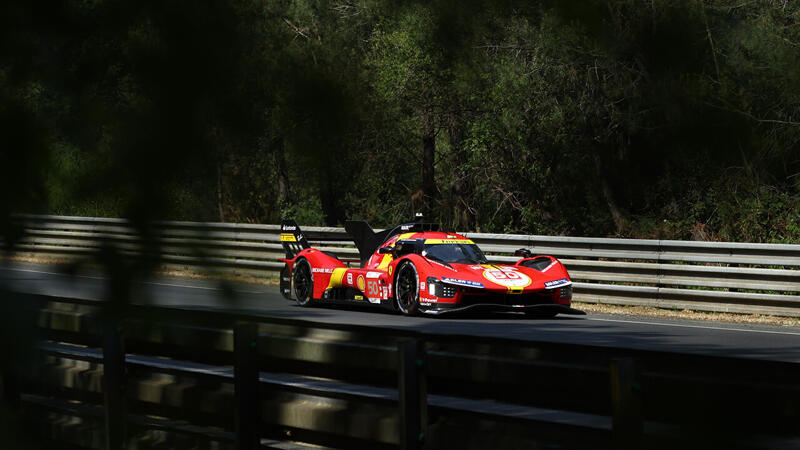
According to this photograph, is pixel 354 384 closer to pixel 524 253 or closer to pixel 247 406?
pixel 247 406

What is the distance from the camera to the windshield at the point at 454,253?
1633cm

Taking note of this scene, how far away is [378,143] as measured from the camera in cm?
268

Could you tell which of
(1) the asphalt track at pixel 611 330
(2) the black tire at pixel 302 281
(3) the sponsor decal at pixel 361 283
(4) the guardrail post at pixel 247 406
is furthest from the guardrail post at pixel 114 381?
(2) the black tire at pixel 302 281

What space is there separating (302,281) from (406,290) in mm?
2489

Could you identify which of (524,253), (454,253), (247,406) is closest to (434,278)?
(454,253)

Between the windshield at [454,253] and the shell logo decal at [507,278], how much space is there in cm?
64

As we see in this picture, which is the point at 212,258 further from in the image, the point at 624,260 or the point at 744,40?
the point at 624,260

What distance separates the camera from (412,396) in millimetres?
4660

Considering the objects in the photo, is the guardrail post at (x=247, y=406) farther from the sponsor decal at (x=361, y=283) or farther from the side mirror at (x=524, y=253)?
the side mirror at (x=524, y=253)

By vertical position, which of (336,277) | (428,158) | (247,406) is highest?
(428,158)

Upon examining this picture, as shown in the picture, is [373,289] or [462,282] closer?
[462,282]

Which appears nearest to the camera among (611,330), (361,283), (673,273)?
(611,330)

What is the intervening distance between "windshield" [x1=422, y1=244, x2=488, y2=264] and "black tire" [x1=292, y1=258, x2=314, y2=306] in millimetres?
2496

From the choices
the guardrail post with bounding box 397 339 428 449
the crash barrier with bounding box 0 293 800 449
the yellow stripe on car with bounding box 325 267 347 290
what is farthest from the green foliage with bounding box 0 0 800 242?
the yellow stripe on car with bounding box 325 267 347 290
